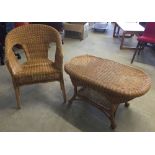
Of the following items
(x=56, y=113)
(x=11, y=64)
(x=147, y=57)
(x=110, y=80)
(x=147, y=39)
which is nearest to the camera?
(x=110, y=80)

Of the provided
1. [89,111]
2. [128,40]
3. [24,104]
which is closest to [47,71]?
[24,104]

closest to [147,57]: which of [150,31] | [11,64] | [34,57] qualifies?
[150,31]

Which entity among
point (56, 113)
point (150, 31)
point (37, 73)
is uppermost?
point (150, 31)

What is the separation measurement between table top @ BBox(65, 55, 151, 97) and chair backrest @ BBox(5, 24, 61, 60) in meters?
0.35

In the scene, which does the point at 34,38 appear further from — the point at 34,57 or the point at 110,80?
the point at 110,80

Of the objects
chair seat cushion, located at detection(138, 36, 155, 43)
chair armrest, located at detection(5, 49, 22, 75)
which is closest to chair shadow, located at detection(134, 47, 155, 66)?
chair seat cushion, located at detection(138, 36, 155, 43)

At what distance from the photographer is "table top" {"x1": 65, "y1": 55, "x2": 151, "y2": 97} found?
163 centimetres

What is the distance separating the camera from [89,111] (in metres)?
2.02

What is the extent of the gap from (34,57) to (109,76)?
2.99 ft

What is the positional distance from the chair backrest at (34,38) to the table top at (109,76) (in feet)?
1.14

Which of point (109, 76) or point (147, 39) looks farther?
point (147, 39)

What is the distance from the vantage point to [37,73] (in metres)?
1.89
